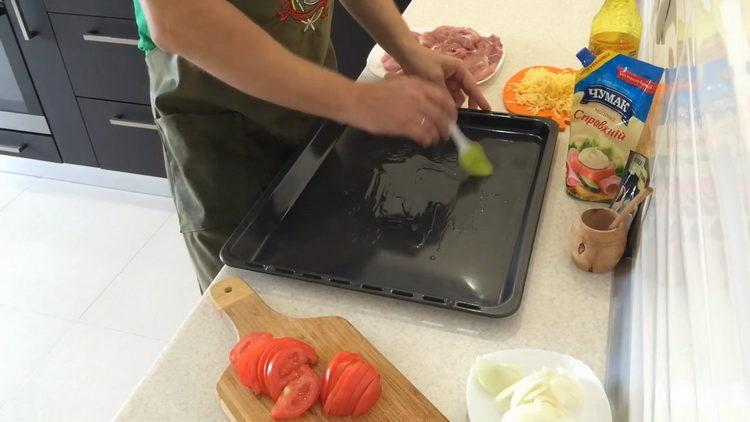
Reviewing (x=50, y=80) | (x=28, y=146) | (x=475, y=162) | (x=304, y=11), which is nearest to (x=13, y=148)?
(x=28, y=146)

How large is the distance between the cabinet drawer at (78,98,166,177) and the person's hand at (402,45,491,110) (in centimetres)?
113

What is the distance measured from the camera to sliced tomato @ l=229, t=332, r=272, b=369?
65 cm

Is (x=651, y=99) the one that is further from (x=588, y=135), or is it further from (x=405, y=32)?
(x=405, y=32)

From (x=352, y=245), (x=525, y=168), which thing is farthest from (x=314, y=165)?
(x=525, y=168)

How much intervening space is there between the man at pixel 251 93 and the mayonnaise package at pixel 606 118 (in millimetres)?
163

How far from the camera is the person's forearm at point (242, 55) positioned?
0.71 metres

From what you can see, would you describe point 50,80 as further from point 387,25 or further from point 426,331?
point 426,331

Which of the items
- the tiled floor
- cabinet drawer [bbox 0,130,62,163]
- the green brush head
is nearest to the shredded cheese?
the green brush head

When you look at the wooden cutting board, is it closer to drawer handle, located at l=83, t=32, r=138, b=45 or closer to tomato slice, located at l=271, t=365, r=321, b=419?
tomato slice, located at l=271, t=365, r=321, b=419

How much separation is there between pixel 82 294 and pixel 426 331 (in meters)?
1.40

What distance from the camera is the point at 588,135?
0.80 metres

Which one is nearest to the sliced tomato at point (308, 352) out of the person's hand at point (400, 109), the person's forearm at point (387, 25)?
the person's hand at point (400, 109)

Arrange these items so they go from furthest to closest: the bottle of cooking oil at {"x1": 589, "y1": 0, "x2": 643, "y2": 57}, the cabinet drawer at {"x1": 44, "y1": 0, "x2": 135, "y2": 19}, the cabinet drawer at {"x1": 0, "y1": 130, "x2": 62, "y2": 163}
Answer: the cabinet drawer at {"x1": 0, "y1": 130, "x2": 62, "y2": 163}
the cabinet drawer at {"x1": 44, "y1": 0, "x2": 135, "y2": 19}
the bottle of cooking oil at {"x1": 589, "y1": 0, "x2": 643, "y2": 57}

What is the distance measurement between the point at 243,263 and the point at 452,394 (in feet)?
0.96
